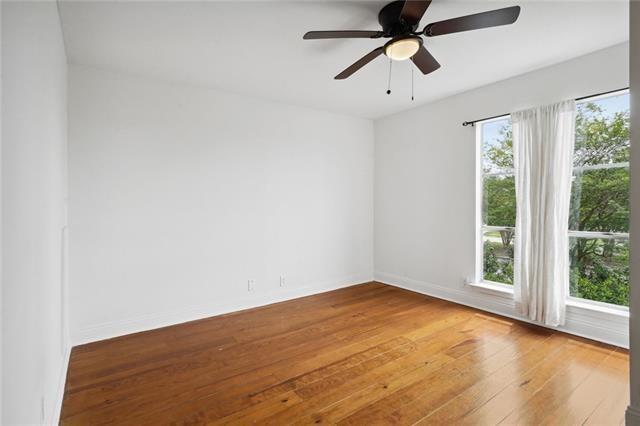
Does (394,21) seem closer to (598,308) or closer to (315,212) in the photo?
(315,212)

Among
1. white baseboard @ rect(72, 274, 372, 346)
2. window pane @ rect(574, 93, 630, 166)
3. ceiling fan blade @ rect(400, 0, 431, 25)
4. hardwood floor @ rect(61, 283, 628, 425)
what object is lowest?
hardwood floor @ rect(61, 283, 628, 425)

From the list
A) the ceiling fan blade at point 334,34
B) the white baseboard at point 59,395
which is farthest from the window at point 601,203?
the white baseboard at point 59,395

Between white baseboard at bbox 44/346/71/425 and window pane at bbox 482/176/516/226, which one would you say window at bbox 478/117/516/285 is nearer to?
window pane at bbox 482/176/516/226

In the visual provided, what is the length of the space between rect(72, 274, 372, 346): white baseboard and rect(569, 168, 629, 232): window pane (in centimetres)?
298

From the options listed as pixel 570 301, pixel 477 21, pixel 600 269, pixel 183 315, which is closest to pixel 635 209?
pixel 477 21

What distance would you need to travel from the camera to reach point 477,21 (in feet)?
6.27

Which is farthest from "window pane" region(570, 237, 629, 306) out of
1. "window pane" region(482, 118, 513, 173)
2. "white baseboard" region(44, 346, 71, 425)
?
"white baseboard" region(44, 346, 71, 425)

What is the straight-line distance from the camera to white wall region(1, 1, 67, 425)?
3.31ft

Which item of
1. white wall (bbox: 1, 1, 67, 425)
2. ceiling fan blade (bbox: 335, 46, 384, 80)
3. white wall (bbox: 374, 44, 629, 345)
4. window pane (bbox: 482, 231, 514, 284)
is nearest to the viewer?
white wall (bbox: 1, 1, 67, 425)

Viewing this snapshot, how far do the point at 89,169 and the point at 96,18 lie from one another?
4.38 feet

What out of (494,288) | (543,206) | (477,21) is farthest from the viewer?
(494,288)

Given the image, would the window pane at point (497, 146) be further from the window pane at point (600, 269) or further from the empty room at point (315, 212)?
the window pane at point (600, 269)

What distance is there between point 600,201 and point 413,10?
2.57m

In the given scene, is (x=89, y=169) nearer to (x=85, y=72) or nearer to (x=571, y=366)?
(x=85, y=72)
